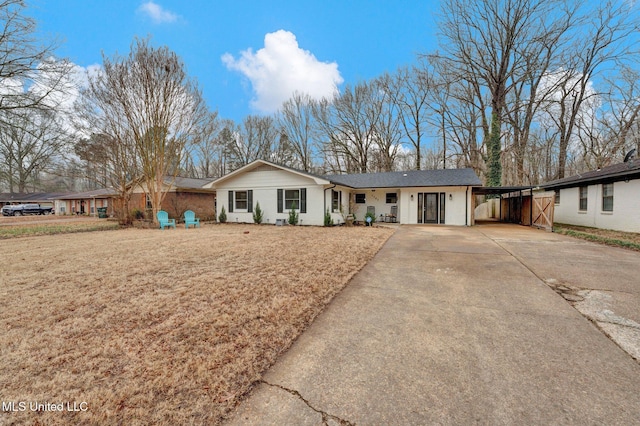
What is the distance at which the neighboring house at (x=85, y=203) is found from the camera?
24750mm

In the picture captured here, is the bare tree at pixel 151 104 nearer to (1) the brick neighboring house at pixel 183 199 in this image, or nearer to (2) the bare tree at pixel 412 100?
(1) the brick neighboring house at pixel 183 199

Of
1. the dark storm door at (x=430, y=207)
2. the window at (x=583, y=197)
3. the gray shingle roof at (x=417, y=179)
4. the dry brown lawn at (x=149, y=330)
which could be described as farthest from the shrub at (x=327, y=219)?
the window at (x=583, y=197)

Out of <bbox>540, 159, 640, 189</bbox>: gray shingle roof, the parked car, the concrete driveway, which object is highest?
<bbox>540, 159, 640, 189</bbox>: gray shingle roof

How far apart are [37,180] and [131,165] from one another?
38.5 metres

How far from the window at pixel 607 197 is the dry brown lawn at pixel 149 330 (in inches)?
486

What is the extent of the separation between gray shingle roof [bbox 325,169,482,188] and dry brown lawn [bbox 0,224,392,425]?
10.5 meters

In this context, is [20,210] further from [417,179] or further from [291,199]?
[417,179]

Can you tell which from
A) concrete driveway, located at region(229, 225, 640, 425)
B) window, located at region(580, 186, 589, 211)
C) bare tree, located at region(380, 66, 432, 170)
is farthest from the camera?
bare tree, located at region(380, 66, 432, 170)

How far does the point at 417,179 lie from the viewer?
15.7m

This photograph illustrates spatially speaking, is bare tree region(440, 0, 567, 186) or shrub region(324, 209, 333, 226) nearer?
shrub region(324, 209, 333, 226)

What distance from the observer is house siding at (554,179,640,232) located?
31.7 ft

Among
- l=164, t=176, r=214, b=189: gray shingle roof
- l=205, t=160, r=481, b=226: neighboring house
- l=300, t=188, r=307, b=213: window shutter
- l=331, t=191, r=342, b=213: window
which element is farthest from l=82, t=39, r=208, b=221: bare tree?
l=331, t=191, r=342, b=213: window

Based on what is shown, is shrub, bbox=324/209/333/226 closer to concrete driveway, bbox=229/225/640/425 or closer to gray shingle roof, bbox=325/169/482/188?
gray shingle roof, bbox=325/169/482/188

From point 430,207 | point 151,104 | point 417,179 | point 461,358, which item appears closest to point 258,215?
point 151,104
